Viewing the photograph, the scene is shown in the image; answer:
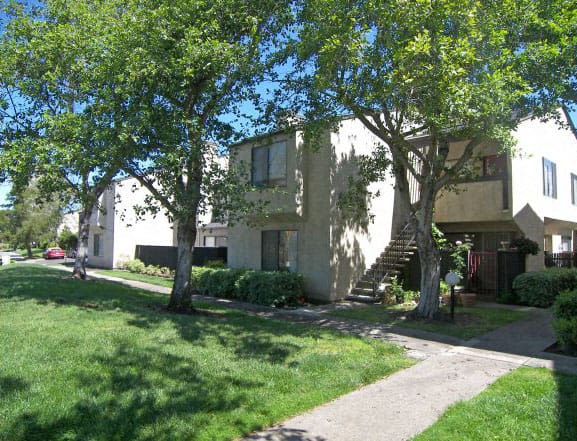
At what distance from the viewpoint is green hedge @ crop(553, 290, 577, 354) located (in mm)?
7672

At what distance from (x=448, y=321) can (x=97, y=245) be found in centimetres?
2654

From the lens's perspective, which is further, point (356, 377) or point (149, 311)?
point (149, 311)

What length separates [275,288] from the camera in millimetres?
13703

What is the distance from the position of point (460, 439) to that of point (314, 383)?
6.85ft

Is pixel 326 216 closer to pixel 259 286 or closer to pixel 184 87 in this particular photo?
pixel 259 286

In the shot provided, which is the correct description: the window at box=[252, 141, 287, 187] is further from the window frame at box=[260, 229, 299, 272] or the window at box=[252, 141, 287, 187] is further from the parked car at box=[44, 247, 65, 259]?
the parked car at box=[44, 247, 65, 259]

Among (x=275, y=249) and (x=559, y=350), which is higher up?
(x=275, y=249)

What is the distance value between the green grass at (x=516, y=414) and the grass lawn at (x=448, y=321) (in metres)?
3.31

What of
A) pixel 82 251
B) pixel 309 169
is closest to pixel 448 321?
pixel 309 169

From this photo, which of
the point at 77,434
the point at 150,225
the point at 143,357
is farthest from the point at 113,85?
the point at 150,225

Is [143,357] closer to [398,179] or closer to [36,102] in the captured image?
[398,179]

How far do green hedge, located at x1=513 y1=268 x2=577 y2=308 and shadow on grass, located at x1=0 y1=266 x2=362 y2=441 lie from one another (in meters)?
7.72

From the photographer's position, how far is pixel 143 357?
664 centimetres

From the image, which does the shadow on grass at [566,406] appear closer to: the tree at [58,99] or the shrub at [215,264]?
the tree at [58,99]
